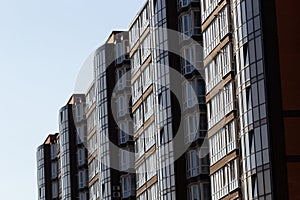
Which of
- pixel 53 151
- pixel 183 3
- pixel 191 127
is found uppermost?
pixel 53 151

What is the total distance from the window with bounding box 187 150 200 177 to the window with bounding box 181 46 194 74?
21.4 feet

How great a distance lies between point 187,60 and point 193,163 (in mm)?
8234

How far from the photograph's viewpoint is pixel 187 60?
9225 cm

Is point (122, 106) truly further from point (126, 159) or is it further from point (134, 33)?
point (134, 33)

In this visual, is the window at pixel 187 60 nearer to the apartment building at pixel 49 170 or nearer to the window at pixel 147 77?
the window at pixel 147 77

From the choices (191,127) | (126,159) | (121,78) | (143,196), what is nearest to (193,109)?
(191,127)

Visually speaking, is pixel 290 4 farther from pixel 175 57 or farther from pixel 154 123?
pixel 154 123

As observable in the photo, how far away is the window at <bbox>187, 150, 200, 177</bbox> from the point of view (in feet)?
297

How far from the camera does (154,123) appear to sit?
4023 inches

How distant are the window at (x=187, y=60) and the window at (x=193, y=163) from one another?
6508 millimetres

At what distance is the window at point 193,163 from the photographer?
90500 millimetres

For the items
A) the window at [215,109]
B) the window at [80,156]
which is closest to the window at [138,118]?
the window at [215,109]

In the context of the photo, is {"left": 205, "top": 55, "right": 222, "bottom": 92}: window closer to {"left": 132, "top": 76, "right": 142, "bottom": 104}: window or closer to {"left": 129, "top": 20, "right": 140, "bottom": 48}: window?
{"left": 132, "top": 76, "right": 142, "bottom": 104}: window

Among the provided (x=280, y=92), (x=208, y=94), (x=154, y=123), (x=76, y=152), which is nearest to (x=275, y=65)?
(x=280, y=92)
